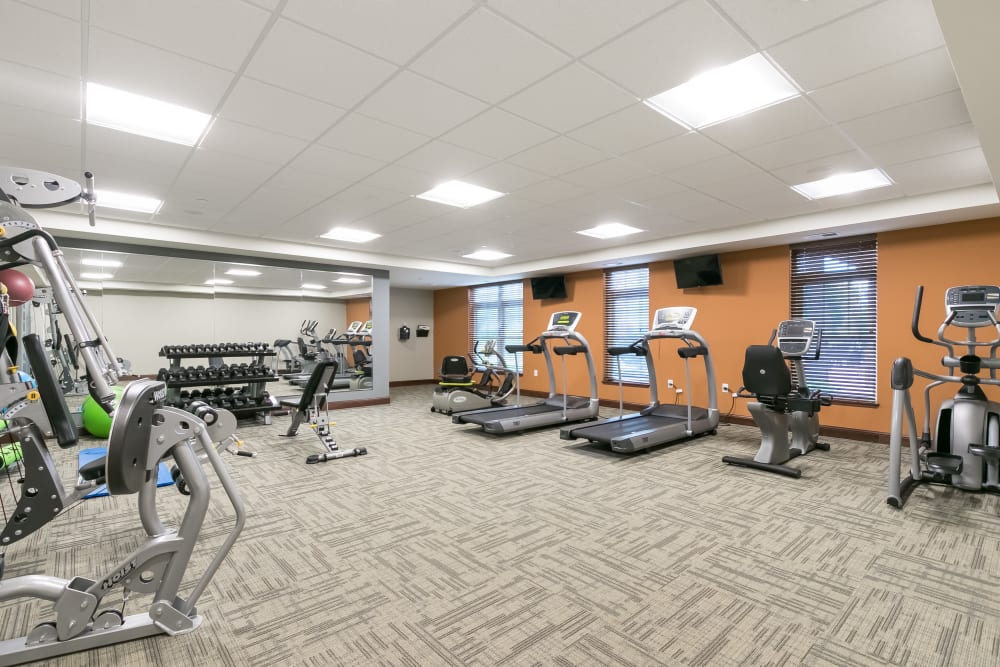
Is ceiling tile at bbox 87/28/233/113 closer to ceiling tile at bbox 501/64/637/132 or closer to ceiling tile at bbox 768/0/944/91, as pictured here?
ceiling tile at bbox 501/64/637/132

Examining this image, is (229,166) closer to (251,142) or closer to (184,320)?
(251,142)

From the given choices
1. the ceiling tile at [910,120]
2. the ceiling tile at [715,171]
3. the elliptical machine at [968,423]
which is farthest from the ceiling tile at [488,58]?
the elliptical machine at [968,423]

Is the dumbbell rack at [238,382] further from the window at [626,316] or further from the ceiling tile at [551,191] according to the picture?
the window at [626,316]

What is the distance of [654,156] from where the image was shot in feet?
12.1

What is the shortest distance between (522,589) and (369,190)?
3.79m

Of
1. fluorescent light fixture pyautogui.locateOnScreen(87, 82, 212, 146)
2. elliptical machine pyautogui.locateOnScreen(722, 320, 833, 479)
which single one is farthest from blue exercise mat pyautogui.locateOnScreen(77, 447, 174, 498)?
elliptical machine pyautogui.locateOnScreen(722, 320, 833, 479)

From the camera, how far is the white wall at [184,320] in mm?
6234

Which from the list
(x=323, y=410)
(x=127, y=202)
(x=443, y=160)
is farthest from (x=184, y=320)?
(x=443, y=160)

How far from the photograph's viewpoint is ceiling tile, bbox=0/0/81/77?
2070 mm

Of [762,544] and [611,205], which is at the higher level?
[611,205]

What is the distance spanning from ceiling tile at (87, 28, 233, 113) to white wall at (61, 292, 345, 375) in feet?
14.4

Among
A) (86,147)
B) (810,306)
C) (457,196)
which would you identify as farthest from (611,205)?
(86,147)

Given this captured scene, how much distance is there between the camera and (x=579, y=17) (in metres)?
2.11

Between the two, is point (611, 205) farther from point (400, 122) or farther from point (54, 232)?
point (54, 232)
